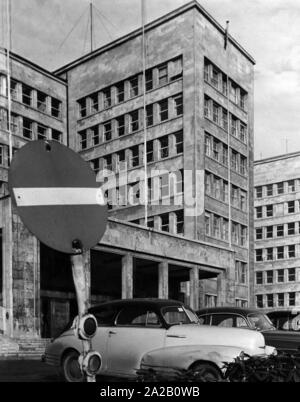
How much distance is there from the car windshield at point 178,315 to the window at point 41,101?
1905 inches

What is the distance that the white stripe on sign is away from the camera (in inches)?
154

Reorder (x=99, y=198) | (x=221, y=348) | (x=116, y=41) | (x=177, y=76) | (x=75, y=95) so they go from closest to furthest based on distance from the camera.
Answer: (x=99, y=198), (x=221, y=348), (x=177, y=76), (x=116, y=41), (x=75, y=95)

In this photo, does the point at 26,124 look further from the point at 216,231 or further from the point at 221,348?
the point at 221,348

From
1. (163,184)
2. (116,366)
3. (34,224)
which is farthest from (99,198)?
(163,184)

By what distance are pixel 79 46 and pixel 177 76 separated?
1202 cm

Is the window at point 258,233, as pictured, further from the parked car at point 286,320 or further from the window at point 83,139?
the parked car at point 286,320

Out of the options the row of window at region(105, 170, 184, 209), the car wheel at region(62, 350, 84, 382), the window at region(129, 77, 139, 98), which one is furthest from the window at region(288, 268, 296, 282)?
the car wheel at region(62, 350, 84, 382)

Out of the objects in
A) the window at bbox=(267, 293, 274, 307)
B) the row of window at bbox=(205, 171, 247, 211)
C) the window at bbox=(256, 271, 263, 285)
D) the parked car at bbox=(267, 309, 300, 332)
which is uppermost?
the row of window at bbox=(205, 171, 247, 211)

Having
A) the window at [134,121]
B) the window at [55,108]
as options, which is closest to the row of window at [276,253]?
the window at [134,121]

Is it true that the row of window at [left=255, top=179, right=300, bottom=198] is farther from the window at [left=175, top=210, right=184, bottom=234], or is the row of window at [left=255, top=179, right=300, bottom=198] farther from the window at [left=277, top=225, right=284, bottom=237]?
the window at [left=175, top=210, right=184, bottom=234]

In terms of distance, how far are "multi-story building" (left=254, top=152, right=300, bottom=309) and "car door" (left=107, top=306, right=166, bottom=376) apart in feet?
231

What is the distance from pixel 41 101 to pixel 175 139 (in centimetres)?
1348

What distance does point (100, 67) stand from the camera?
195ft

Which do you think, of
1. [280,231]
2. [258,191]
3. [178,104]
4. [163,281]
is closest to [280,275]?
[280,231]
